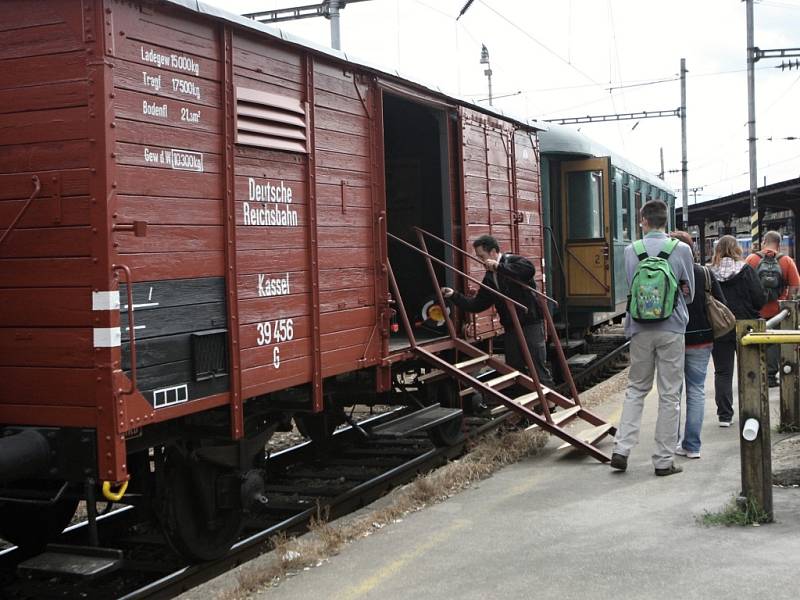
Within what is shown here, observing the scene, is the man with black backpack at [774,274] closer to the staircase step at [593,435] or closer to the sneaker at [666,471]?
the staircase step at [593,435]

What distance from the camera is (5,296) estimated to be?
4.57 meters

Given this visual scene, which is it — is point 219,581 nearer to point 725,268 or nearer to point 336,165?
point 336,165

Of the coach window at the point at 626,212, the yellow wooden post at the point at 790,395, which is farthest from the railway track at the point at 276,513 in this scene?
the coach window at the point at 626,212

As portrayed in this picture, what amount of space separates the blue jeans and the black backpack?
3586 millimetres

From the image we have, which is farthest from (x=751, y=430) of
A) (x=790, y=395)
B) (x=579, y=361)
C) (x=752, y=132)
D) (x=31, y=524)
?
(x=752, y=132)

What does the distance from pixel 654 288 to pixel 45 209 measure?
405 cm

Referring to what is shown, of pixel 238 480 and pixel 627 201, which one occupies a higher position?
pixel 627 201

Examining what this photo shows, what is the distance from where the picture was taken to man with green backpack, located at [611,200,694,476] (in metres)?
6.41

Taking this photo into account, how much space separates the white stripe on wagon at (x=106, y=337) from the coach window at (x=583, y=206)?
31.8 ft

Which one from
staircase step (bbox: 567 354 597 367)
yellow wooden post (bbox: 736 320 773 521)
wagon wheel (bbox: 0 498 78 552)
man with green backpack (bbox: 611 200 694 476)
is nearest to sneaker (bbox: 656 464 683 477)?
man with green backpack (bbox: 611 200 694 476)

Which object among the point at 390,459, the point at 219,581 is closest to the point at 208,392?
the point at 219,581

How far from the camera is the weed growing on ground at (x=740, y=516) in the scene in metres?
5.08

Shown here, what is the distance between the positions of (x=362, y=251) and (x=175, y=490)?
7.68 ft

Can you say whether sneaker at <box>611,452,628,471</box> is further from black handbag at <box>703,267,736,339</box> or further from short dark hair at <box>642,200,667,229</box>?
short dark hair at <box>642,200,667,229</box>
